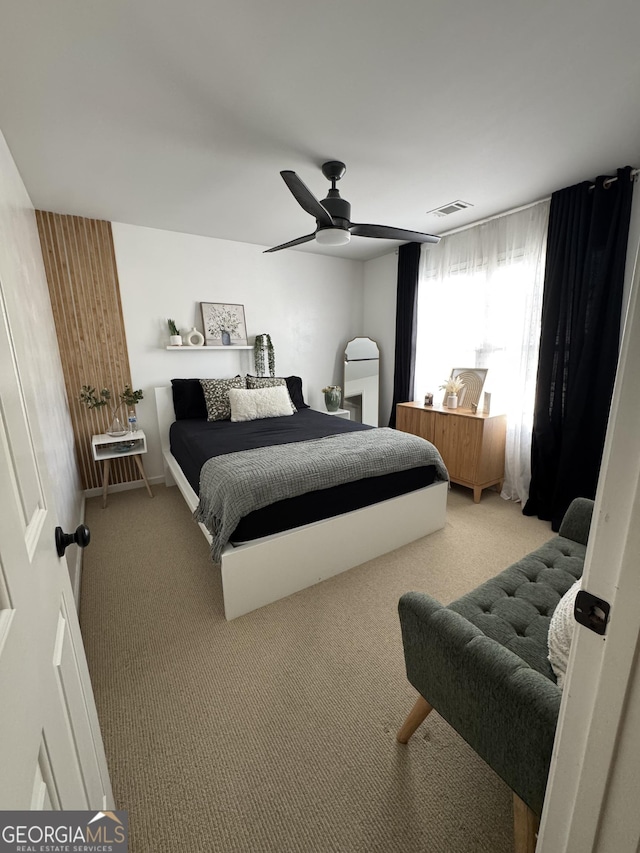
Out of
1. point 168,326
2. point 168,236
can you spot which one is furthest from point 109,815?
point 168,236

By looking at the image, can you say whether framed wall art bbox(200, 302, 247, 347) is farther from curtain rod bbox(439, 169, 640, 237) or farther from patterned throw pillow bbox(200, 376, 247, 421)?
curtain rod bbox(439, 169, 640, 237)

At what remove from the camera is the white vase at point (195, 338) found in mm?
3535

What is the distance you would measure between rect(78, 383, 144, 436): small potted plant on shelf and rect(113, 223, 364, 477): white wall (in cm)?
17

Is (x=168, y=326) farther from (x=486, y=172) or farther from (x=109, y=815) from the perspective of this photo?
(x=109, y=815)

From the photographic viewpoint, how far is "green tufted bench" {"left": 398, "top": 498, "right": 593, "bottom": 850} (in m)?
0.82

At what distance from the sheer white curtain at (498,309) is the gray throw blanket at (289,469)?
3.64ft

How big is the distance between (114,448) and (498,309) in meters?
3.65

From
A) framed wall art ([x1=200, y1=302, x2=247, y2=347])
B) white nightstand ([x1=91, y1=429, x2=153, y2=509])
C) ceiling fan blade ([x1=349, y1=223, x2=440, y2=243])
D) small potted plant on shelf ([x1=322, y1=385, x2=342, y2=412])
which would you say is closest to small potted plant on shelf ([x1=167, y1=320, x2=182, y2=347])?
framed wall art ([x1=200, y1=302, x2=247, y2=347])

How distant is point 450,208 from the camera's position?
114 inches

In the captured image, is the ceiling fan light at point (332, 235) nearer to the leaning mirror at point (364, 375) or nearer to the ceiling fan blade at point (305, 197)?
the ceiling fan blade at point (305, 197)

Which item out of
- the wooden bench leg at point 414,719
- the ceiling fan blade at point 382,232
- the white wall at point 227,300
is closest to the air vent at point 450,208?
the ceiling fan blade at point 382,232

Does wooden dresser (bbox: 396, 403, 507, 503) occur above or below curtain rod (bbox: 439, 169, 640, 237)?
below

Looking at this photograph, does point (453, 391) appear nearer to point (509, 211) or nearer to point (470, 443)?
point (470, 443)

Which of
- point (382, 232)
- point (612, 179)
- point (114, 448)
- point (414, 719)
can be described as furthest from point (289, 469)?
point (612, 179)
